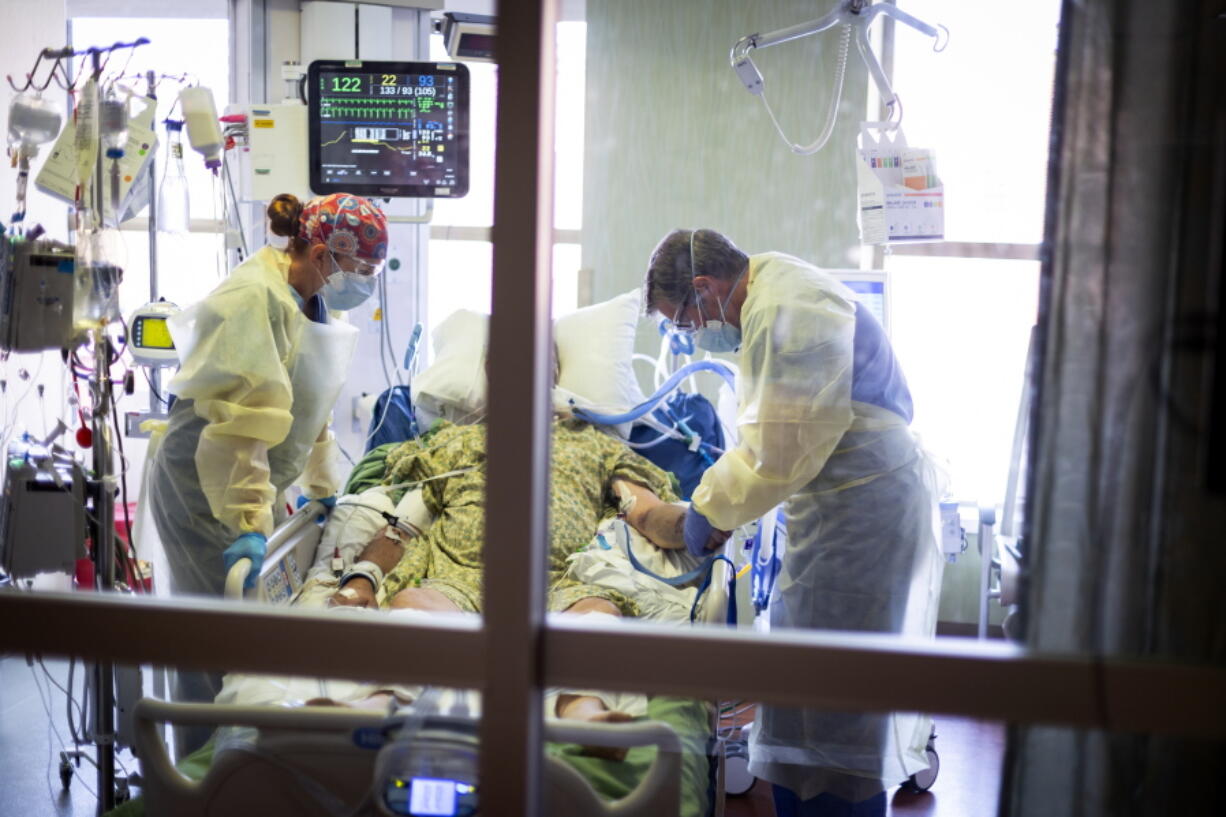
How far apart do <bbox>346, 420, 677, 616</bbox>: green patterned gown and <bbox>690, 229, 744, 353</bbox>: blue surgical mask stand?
1.68 ft

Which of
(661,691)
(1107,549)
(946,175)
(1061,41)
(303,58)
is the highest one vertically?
(303,58)

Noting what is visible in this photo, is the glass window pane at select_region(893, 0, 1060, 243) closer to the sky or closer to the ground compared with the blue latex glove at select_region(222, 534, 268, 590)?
closer to the sky

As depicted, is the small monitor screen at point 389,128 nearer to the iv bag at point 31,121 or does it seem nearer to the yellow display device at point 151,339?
the yellow display device at point 151,339

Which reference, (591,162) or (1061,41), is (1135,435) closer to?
(1061,41)

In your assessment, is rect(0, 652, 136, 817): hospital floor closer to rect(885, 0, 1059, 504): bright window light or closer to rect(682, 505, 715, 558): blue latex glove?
rect(682, 505, 715, 558): blue latex glove

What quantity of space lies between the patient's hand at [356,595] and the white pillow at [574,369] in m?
0.79

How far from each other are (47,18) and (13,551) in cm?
224

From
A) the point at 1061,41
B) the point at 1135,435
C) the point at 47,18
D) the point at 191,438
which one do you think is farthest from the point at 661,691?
the point at 47,18

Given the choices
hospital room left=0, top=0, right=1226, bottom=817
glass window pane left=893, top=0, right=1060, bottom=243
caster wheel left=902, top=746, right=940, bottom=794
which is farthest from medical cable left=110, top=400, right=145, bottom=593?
glass window pane left=893, top=0, right=1060, bottom=243

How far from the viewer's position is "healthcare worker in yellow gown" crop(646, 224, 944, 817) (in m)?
2.03

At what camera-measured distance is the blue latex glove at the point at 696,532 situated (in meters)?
2.18

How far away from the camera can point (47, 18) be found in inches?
139

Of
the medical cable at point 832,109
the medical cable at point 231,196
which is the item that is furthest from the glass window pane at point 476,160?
the medical cable at point 832,109

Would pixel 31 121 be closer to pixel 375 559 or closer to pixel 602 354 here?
pixel 375 559
